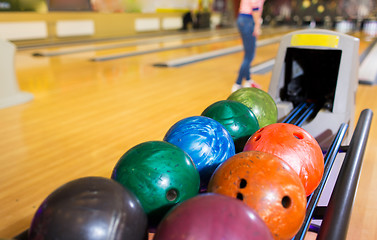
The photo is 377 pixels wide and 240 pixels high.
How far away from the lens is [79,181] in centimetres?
90

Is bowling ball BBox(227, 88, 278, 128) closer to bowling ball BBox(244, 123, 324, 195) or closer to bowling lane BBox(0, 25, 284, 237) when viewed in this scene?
bowling ball BBox(244, 123, 324, 195)

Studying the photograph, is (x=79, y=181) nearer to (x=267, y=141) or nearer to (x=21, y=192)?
(x=267, y=141)

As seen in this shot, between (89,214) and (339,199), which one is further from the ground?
(89,214)

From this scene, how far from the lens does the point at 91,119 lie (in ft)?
9.30

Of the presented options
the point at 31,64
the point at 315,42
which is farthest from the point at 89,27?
the point at 315,42

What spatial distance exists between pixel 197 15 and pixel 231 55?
19.4 feet

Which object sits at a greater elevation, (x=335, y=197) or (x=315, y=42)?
(x=315, y=42)

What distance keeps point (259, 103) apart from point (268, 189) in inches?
33.3

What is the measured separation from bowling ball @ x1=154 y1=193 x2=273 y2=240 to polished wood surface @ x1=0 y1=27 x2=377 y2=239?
85cm

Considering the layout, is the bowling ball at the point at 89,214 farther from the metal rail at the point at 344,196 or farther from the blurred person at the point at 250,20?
the blurred person at the point at 250,20

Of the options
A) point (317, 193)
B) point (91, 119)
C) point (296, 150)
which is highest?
point (296, 150)

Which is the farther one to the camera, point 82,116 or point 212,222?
point 82,116

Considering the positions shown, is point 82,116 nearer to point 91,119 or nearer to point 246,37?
point 91,119

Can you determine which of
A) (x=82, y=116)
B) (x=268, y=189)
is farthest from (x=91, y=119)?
(x=268, y=189)
